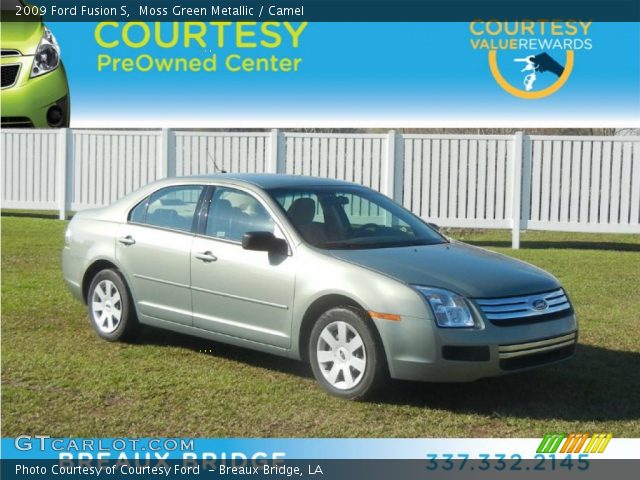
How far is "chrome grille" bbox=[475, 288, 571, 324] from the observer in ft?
20.7

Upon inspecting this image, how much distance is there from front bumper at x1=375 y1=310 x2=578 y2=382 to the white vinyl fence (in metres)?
11.6

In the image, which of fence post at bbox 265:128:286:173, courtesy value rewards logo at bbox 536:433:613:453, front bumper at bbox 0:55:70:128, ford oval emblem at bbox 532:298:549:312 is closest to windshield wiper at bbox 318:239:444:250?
ford oval emblem at bbox 532:298:549:312

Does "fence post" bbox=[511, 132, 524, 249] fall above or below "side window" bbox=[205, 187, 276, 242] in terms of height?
below

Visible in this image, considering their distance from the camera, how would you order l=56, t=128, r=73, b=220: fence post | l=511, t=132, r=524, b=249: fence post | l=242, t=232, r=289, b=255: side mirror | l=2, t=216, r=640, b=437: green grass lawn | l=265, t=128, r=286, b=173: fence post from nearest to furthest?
l=2, t=216, r=640, b=437: green grass lawn
l=242, t=232, r=289, b=255: side mirror
l=511, t=132, r=524, b=249: fence post
l=265, t=128, r=286, b=173: fence post
l=56, t=128, r=73, b=220: fence post

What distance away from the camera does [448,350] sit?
20.4 ft

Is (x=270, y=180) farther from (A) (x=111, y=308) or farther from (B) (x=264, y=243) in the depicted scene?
(A) (x=111, y=308)

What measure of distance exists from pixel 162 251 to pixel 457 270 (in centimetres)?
261

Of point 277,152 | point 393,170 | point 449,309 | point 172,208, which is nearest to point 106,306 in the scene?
point 172,208

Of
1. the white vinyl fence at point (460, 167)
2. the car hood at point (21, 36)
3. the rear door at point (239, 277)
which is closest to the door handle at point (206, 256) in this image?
the rear door at point (239, 277)

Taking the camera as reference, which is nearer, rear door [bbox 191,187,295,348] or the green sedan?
rear door [bbox 191,187,295,348]

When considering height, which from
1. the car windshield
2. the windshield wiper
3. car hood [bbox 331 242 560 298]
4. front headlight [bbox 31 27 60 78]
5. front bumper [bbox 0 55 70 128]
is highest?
front headlight [bbox 31 27 60 78]

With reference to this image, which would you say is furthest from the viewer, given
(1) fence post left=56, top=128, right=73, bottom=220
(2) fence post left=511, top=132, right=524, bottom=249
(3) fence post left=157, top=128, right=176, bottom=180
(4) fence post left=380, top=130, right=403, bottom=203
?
(1) fence post left=56, top=128, right=73, bottom=220

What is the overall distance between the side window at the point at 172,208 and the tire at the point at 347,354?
5.87 feet

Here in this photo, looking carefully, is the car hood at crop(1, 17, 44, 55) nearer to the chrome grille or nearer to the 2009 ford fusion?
the 2009 ford fusion
